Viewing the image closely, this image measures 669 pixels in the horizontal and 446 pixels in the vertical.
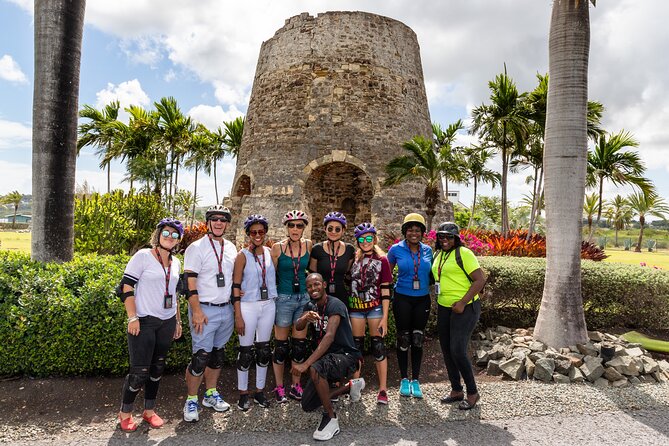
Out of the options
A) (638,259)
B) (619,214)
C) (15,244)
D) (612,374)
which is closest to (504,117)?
(612,374)

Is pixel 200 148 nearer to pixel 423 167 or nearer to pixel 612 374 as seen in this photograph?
pixel 423 167

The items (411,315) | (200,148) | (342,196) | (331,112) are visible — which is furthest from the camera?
(200,148)

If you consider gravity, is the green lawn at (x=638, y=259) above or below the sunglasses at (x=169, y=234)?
below

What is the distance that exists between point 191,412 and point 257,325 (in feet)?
3.16

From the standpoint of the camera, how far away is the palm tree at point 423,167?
11.0m

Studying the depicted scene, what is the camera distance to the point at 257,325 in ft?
13.5

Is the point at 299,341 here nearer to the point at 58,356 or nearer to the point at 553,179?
the point at 58,356

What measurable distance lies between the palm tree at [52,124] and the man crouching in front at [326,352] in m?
3.89

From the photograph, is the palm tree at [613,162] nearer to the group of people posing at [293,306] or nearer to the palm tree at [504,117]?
the palm tree at [504,117]

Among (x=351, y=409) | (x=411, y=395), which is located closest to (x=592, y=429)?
(x=411, y=395)

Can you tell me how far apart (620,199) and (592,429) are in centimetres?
4716

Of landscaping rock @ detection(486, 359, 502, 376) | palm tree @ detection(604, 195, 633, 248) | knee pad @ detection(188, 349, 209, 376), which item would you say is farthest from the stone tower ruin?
palm tree @ detection(604, 195, 633, 248)

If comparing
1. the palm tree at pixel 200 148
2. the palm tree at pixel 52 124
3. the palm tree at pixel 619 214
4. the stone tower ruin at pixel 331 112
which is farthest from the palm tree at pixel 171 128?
the palm tree at pixel 619 214

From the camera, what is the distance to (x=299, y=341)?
416cm
